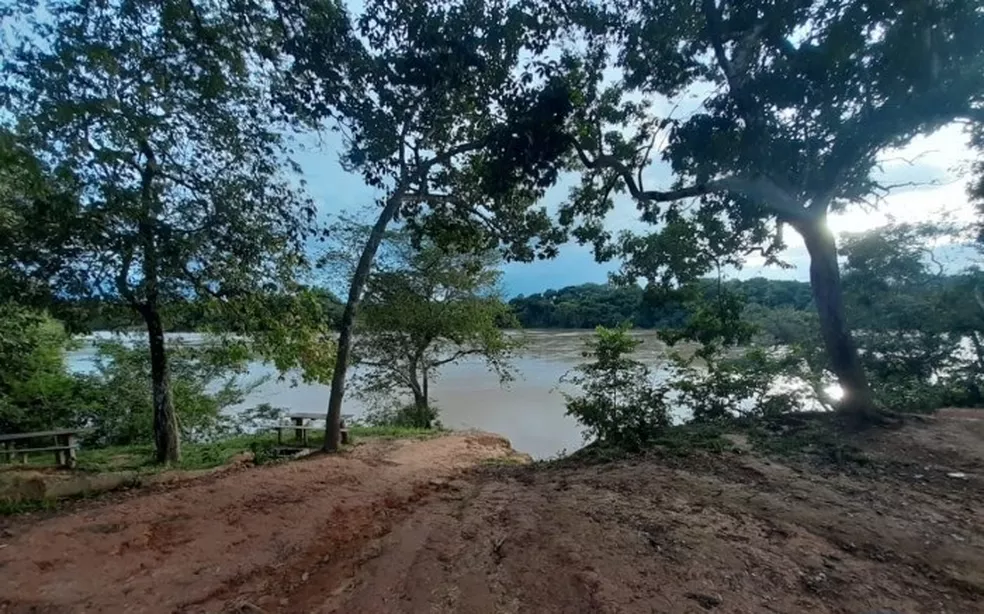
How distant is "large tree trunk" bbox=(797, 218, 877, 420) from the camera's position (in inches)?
297

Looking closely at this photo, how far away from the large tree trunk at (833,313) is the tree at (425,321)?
9.50 m

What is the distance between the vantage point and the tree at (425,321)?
16109mm

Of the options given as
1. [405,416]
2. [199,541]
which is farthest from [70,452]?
[405,416]

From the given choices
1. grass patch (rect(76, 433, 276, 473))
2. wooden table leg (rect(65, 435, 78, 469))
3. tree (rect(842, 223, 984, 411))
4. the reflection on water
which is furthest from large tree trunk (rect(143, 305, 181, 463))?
tree (rect(842, 223, 984, 411))

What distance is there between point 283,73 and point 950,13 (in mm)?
7377

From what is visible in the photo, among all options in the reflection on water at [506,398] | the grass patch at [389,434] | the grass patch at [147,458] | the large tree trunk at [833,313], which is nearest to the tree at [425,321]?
the reflection on water at [506,398]

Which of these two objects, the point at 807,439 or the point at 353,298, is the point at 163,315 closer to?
the point at 353,298

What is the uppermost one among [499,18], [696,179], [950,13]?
[499,18]

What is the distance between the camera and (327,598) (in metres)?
3.04

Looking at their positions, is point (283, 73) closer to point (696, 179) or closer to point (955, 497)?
point (696, 179)

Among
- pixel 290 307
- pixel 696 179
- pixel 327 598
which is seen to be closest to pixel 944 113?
pixel 696 179

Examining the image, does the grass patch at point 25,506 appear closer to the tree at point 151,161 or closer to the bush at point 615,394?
the tree at point 151,161

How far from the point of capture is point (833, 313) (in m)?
7.68

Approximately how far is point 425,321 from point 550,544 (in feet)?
42.5
